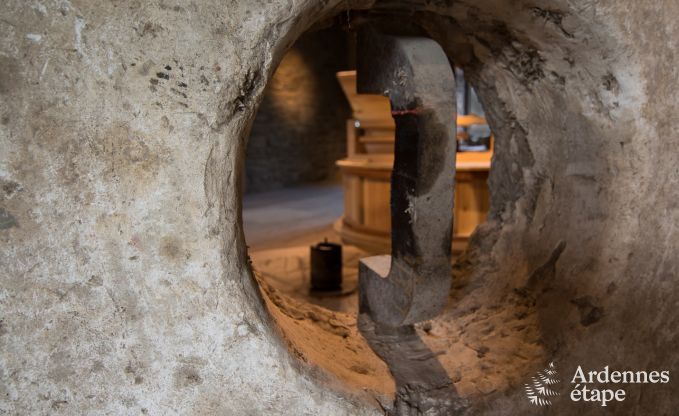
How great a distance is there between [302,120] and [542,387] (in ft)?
28.6

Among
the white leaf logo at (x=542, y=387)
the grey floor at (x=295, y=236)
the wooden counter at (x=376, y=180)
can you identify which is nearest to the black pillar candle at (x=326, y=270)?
the grey floor at (x=295, y=236)

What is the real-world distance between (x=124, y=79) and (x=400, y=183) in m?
0.95

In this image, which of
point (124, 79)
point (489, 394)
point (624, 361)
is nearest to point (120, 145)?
point (124, 79)

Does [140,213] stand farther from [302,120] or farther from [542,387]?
[302,120]

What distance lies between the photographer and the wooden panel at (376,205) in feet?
15.5

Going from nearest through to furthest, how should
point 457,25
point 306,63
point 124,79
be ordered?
point 124,79 → point 457,25 → point 306,63

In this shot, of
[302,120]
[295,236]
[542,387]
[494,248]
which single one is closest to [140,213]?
[542,387]

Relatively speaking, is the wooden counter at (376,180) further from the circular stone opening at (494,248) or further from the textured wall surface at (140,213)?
the textured wall surface at (140,213)

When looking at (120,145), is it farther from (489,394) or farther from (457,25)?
(457,25)

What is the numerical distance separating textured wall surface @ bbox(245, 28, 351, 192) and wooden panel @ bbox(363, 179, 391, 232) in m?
4.47

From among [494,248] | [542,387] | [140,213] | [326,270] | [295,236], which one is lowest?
[295,236]

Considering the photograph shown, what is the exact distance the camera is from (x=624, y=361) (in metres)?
1.68

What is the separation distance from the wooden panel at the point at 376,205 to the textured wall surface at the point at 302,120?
4.47 m

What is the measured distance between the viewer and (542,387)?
1569mm
